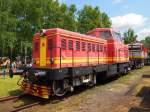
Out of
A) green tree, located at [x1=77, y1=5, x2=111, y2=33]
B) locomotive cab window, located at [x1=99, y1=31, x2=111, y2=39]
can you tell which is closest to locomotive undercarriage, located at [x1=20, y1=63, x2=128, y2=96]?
locomotive cab window, located at [x1=99, y1=31, x2=111, y2=39]

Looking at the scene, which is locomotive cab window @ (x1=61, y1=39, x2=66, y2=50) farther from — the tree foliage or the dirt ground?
the tree foliage

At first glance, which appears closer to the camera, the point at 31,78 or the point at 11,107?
the point at 11,107

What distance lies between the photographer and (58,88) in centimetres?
1291

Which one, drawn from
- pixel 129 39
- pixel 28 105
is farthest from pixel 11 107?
pixel 129 39

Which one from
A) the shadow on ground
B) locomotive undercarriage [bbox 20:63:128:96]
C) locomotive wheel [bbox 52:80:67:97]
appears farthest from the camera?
locomotive wheel [bbox 52:80:67:97]

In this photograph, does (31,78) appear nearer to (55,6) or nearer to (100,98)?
(100,98)

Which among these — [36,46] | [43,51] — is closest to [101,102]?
[43,51]

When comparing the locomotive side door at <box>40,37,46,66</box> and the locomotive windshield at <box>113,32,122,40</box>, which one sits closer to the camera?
the locomotive side door at <box>40,37,46,66</box>

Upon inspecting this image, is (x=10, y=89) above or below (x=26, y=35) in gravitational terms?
Answer: below

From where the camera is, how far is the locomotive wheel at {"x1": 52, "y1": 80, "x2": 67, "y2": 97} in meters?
12.6

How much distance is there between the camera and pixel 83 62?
15258 mm

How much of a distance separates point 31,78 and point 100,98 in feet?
11.0

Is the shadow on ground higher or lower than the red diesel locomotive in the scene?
lower

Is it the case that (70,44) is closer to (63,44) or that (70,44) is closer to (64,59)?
(63,44)
